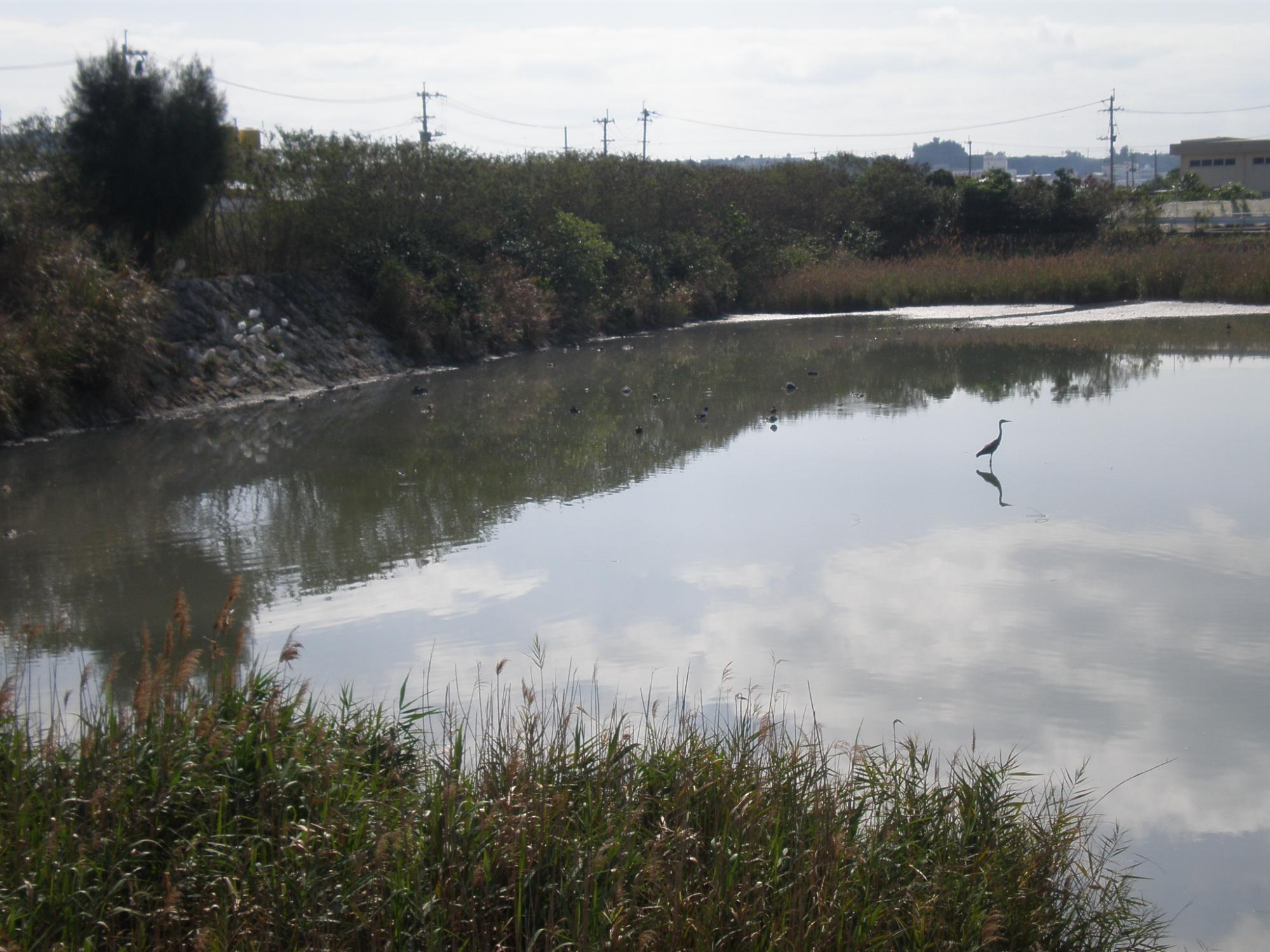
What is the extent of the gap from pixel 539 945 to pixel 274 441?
1088cm

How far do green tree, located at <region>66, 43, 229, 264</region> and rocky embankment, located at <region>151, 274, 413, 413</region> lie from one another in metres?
1.17

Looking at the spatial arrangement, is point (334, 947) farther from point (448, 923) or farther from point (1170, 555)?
point (1170, 555)

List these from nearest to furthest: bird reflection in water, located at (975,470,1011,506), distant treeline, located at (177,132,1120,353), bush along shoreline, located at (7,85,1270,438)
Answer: bird reflection in water, located at (975,470,1011,506)
bush along shoreline, located at (7,85,1270,438)
distant treeline, located at (177,132,1120,353)

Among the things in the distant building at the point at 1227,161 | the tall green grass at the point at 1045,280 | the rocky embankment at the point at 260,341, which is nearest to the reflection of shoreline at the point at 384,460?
the rocky embankment at the point at 260,341

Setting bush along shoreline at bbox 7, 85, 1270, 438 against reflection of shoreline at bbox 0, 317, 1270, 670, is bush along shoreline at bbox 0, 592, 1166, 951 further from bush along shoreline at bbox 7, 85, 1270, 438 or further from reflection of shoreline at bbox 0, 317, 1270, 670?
bush along shoreline at bbox 7, 85, 1270, 438

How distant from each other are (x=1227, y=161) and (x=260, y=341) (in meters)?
76.2

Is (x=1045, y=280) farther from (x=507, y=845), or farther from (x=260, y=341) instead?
(x=507, y=845)

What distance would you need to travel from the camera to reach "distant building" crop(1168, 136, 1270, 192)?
7469cm

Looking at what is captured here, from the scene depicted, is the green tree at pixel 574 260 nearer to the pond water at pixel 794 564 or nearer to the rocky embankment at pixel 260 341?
the rocky embankment at pixel 260 341

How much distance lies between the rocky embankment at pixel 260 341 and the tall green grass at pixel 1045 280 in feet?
44.9

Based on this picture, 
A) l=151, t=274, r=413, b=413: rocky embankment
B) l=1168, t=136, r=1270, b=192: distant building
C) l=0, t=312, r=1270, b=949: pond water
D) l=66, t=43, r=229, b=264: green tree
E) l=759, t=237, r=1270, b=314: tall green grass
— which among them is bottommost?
l=0, t=312, r=1270, b=949: pond water

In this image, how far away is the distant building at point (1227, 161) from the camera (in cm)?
7469

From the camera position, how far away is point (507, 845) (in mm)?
3434

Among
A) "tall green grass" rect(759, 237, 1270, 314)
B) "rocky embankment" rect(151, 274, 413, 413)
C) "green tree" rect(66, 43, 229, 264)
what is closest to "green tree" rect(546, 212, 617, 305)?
"rocky embankment" rect(151, 274, 413, 413)
